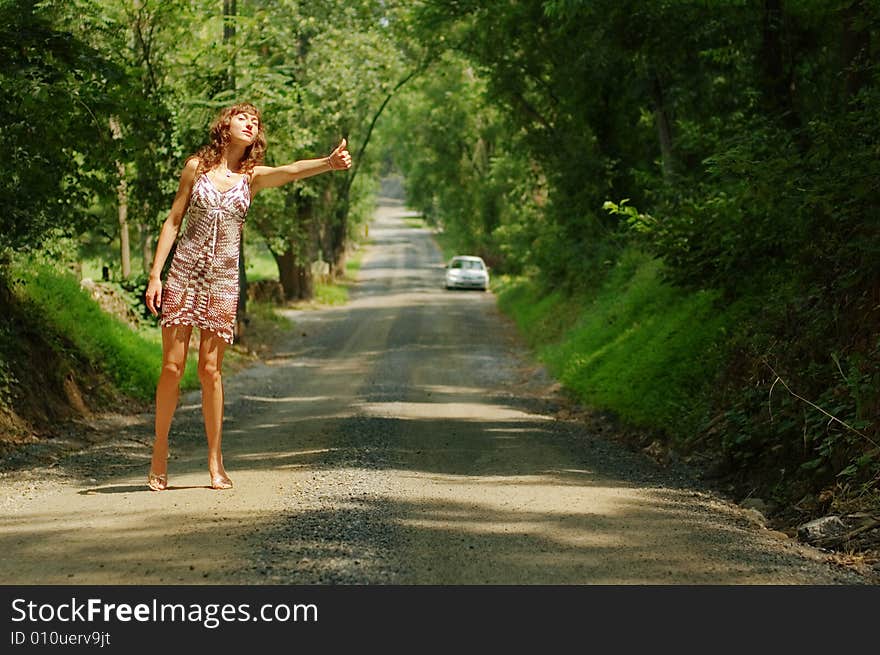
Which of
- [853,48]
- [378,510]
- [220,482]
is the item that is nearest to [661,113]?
[853,48]

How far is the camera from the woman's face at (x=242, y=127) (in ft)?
25.7

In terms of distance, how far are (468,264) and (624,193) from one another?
27377mm

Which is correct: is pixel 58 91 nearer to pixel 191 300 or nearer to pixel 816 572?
pixel 191 300

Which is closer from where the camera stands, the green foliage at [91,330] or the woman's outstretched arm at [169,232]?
the woman's outstretched arm at [169,232]

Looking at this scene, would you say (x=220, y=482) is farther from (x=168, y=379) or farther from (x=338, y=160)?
(x=338, y=160)

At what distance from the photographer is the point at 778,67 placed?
15758 mm

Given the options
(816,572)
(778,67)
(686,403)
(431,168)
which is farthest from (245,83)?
(431,168)

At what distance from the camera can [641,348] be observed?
17.3 metres

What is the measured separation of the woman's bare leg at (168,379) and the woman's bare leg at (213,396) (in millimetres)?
133

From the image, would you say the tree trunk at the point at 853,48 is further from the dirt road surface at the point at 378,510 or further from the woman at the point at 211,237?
the woman at the point at 211,237

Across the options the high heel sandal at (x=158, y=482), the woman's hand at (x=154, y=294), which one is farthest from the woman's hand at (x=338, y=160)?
the high heel sandal at (x=158, y=482)

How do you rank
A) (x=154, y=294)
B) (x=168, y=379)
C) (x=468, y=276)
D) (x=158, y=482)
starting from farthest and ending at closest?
(x=468, y=276)
(x=158, y=482)
(x=168, y=379)
(x=154, y=294)

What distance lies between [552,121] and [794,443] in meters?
23.2

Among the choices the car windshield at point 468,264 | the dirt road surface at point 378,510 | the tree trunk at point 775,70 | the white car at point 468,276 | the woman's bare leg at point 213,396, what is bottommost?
the white car at point 468,276
